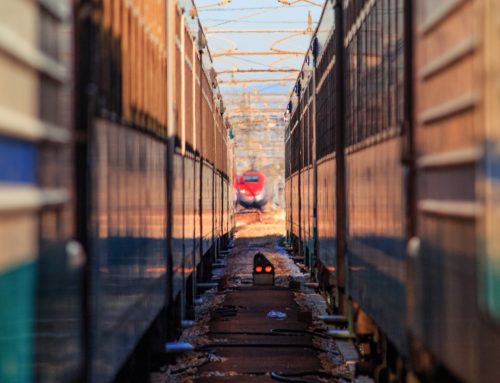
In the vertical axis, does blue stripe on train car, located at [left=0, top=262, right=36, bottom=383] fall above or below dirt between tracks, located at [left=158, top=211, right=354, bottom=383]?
above

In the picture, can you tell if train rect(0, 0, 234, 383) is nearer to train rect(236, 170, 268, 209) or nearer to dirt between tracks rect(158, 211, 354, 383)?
dirt between tracks rect(158, 211, 354, 383)

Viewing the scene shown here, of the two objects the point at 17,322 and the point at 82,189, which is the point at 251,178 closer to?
the point at 82,189

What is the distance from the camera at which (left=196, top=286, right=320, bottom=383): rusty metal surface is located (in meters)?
9.72

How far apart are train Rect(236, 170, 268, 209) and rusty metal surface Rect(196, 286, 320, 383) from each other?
171ft

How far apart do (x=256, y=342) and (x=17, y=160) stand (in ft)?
29.7

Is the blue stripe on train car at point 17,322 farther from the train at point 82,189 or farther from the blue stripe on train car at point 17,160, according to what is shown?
the blue stripe on train car at point 17,160

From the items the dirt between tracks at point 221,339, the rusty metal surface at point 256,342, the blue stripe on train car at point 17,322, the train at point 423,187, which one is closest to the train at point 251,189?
the dirt between tracks at point 221,339

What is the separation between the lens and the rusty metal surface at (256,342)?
9719mm

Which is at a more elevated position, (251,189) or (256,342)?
(251,189)

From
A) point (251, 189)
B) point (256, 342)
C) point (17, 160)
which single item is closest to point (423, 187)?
point (17, 160)

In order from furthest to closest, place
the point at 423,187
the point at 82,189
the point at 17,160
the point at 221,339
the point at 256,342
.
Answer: the point at 221,339, the point at 256,342, the point at 423,187, the point at 82,189, the point at 17,160

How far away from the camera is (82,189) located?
3678mm

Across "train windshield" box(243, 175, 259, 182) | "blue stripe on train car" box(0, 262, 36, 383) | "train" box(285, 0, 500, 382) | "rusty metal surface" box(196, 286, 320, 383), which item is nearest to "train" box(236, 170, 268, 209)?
"train windshield" box(243, 175, 259, 182)

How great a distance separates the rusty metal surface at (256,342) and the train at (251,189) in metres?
52.1
